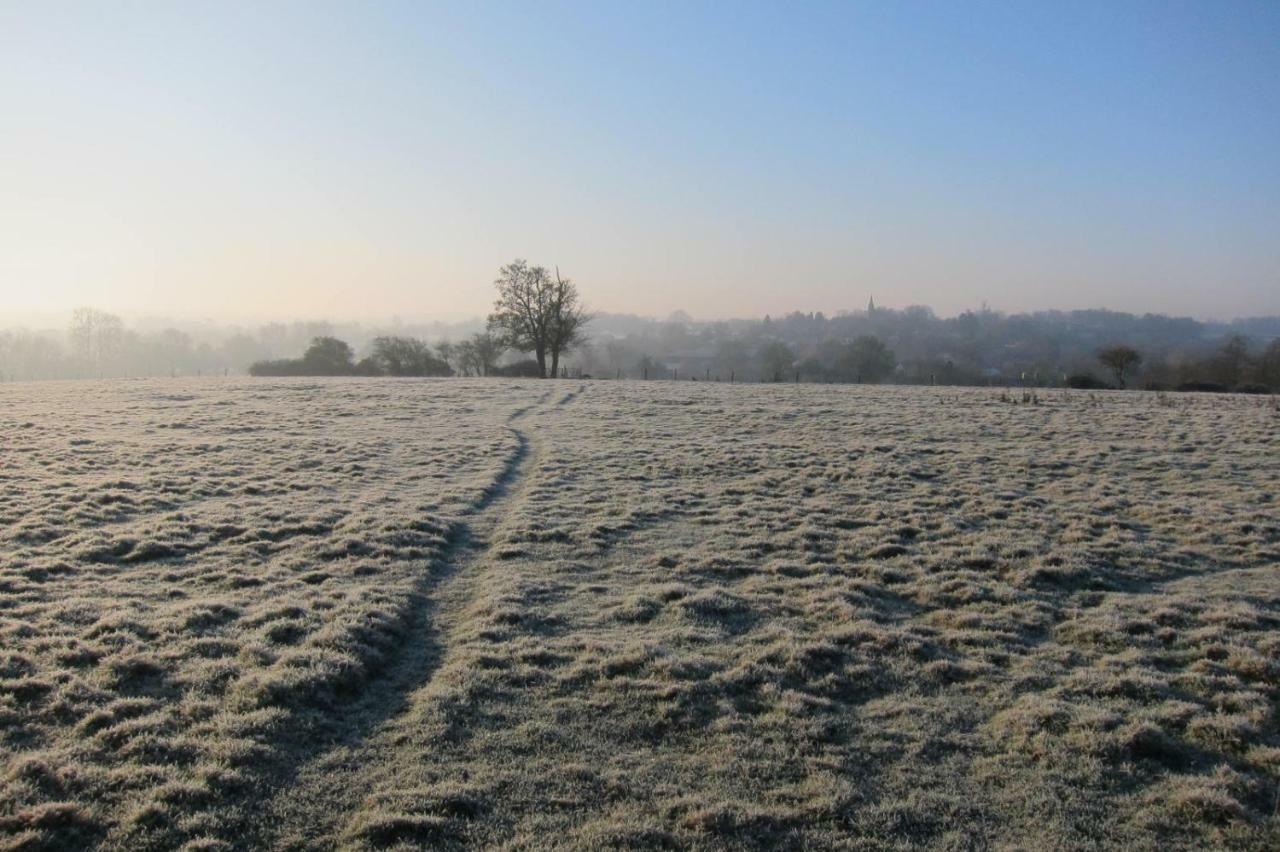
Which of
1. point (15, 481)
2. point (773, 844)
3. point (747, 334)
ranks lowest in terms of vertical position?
point (773, 844)

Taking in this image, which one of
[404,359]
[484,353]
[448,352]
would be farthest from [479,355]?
[404,359]

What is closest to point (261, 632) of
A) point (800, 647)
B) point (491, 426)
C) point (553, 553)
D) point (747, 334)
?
point (553, 553)

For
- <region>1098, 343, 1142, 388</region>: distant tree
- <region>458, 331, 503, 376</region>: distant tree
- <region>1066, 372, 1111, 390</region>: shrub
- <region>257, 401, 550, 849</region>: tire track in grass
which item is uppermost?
<region>458, 331, 503, 376</region>: distant tree

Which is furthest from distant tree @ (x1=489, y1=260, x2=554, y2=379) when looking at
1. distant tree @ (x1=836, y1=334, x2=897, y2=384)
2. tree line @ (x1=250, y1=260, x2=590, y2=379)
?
distant tree @ (x1=836, y1=334, x2=897, y2=384)

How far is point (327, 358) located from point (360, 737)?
7430 centimetres

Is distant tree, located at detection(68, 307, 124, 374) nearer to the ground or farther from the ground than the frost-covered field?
farther from the ground

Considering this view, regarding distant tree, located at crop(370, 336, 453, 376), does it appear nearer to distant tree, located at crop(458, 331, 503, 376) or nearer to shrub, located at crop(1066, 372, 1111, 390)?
distant tree, located at crop(458, 331, 503, 376)

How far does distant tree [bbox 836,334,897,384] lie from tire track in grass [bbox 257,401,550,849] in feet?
263

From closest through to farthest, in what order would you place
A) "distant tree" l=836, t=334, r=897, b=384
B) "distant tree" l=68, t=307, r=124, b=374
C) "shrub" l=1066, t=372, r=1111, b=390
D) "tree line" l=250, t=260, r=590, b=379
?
1. "shrub" l=1066, t=372, r=1111, b=390
2. "tree line" l=250, t=260, r=590, b=379
3. "distant tree" l=836, t=334, r=897, b=384
4. "distant tree" l=68, t=307, r=124, b=374

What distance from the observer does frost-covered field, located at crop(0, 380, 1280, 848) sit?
580 cm

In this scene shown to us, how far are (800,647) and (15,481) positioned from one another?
17.3 meters

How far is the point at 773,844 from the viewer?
5.46m

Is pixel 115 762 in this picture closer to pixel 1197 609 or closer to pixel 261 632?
pixel 261 632

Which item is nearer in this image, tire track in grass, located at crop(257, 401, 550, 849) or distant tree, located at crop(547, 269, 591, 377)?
tire track in grass, located at crop(257, 401, 550, 849)
